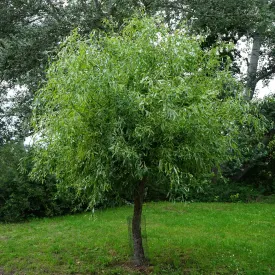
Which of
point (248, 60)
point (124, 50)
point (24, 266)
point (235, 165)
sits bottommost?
point (24, 266)

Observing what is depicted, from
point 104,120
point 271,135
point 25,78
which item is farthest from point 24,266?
point 271,135

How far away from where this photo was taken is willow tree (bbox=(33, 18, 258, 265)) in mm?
5699

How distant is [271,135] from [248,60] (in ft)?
11.5

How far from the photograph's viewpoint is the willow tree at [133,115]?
5.70 m

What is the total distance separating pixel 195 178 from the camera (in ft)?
21.3

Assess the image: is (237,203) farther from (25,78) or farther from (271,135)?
(25,78)

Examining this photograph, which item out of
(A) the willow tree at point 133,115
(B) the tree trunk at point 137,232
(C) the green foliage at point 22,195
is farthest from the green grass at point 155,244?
(A) the willow tree at point 133,115

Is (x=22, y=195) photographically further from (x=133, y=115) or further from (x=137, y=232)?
(x=133, y=115)

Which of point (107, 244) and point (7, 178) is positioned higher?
point (7, 178)

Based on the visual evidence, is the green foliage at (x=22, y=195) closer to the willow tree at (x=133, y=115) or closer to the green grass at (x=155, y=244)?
the green grass at (x=155, y=244)

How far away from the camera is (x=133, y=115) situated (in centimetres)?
586

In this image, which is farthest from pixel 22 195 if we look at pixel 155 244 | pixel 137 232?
pixel 137 232

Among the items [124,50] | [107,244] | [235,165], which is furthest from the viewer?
[235,165]

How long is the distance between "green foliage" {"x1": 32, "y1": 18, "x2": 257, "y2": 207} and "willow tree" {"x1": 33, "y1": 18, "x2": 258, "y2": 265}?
0.01 meters
